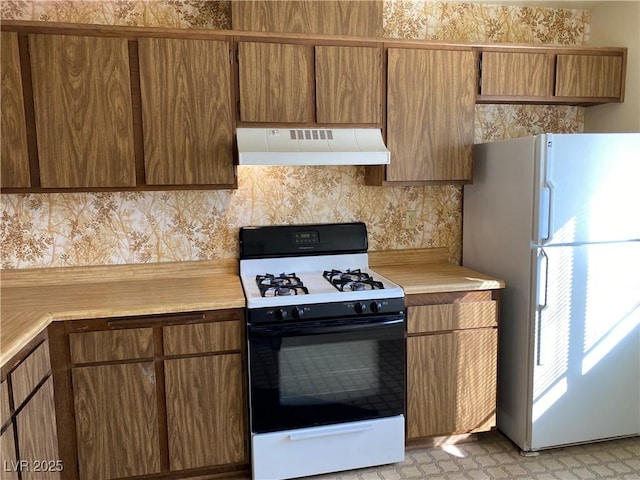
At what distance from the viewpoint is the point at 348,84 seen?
260 centimetres

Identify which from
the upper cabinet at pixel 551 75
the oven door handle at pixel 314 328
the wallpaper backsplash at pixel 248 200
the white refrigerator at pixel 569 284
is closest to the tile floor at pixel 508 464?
the white refrigerator at pixel 569 284

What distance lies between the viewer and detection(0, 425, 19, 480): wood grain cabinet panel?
165 cm

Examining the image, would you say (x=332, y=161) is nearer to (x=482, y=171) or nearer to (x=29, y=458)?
(x=482, y=171)

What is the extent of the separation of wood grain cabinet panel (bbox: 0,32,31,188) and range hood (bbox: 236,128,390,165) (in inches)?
39.3

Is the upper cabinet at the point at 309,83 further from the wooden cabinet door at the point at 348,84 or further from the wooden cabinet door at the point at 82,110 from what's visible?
the wooden cabinet door at the point at 82,110

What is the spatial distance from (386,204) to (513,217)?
2.55ft

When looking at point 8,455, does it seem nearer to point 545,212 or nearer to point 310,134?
point 310,134

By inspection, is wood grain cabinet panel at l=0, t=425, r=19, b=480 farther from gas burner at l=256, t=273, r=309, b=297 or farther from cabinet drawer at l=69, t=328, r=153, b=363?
gas burner at l=256, t=273, r=309, b=297

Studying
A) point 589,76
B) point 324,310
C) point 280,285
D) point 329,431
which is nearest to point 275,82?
point 280,285

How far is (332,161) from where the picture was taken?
94.7 inches

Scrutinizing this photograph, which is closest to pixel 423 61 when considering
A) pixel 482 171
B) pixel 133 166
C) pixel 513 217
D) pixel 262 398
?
pixel 482 171

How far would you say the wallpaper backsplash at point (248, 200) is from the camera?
8.67 feet

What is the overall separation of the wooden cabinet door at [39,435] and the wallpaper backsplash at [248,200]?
2.84 feet

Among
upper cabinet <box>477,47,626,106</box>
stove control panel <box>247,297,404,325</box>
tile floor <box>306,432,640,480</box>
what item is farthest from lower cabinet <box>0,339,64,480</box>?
upper cabinet <box>477,47,626,106</box>
